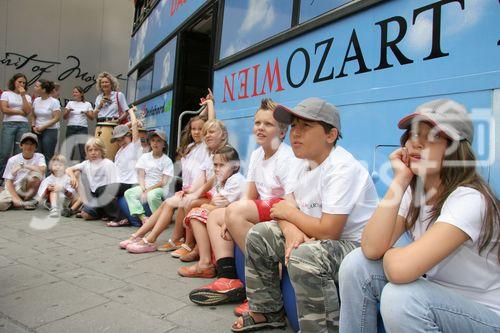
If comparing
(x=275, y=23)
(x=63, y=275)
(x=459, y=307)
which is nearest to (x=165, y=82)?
(x=275, y=23)

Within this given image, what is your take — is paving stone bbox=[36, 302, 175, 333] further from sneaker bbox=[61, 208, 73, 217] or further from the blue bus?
sneaker bbox=[61, 208, 73, 217]

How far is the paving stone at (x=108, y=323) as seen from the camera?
184cm

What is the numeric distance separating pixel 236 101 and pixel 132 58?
5.69 m

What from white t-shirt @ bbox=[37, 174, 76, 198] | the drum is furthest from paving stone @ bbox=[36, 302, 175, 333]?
the drum

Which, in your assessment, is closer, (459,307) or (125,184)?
(459,307)

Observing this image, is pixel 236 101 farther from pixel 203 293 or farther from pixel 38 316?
pixel 38 316

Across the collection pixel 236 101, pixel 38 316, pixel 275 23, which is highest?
pixel 275 23

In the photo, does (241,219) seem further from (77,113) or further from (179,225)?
(77,113)

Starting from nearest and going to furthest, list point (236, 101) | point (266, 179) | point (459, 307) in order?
point (459, 307), point (266, 179), point (236, 101)

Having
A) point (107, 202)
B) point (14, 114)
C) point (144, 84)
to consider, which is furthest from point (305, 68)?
point (14, 114)

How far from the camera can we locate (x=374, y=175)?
208cm

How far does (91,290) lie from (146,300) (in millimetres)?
371

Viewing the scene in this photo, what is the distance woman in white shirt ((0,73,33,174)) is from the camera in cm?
602

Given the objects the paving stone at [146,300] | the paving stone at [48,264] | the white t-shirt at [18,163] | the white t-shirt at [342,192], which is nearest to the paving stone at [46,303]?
the paving stone at [146,300]
